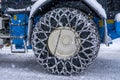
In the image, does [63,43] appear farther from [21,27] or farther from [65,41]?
[21,27]

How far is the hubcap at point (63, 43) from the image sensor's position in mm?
5543

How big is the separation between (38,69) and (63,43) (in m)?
1.00

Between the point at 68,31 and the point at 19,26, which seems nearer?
the point at 68,31

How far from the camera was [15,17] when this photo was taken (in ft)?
20.3

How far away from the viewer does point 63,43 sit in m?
5.61

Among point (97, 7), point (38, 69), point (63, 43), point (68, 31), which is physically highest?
point (97, 7)

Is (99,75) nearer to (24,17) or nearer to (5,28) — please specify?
(24,17)

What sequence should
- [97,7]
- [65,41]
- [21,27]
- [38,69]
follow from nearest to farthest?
1. [97,7]
2. [65,41]
3. [21,27]
4. [38,69]

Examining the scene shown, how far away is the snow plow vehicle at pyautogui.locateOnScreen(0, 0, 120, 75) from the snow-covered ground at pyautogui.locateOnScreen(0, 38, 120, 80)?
0.22 m

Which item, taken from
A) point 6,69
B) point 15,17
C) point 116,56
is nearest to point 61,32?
point 15,17

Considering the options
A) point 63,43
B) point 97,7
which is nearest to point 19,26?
point 63,43

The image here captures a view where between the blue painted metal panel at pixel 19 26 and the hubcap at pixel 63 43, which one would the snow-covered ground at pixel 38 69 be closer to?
the hubcap at pixel 63 43

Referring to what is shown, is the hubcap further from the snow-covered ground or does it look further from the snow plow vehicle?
the snow-covered ground

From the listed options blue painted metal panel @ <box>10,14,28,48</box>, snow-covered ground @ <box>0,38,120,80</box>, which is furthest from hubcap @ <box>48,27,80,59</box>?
blue painted metal panel @ <box>10,14,28,48</box>
